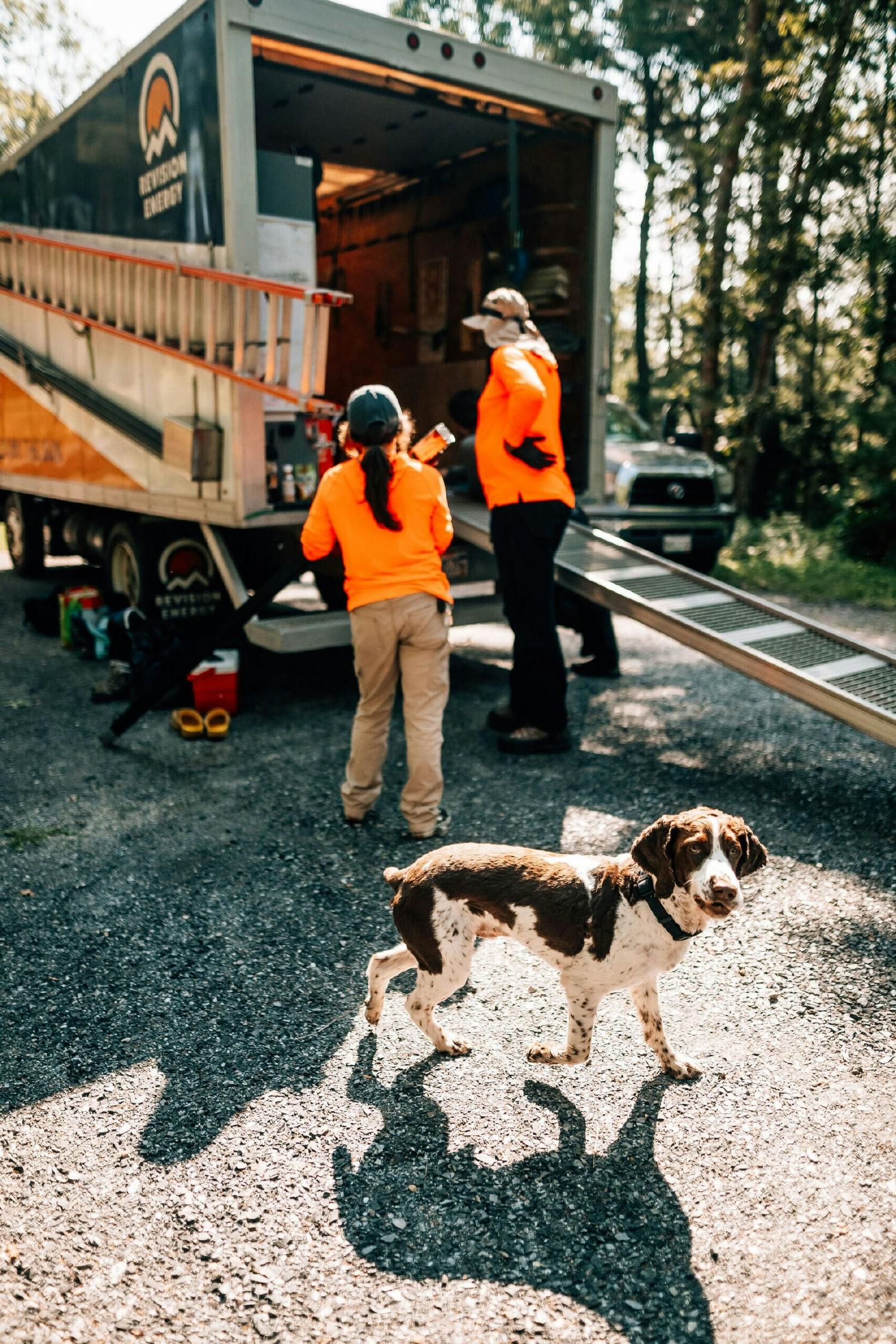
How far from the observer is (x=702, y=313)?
14.8 meters

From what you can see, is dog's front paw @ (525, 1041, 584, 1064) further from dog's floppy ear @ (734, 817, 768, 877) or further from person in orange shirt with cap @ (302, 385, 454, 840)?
person in orange shirt with cap @ (302, 385, 454, 840)

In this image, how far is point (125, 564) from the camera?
7.52 meters

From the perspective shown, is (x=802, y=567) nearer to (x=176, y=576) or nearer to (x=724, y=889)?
(x=176, y=576)

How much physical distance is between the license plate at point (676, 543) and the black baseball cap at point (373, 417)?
5.48m

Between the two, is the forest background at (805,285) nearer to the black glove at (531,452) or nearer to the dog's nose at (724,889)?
the black glove at (531,452)

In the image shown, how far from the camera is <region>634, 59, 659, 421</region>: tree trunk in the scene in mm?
22844

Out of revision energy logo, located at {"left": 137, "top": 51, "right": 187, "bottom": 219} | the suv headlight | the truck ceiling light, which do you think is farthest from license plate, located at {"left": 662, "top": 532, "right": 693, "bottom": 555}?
revision energy logo, located at {"left": 137, "top": 51, "right": 187, "bottom": 219}

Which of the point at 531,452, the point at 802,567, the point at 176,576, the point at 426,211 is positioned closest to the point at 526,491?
the point at 531,452

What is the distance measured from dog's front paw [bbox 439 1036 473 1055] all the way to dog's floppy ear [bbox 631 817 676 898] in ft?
2.75

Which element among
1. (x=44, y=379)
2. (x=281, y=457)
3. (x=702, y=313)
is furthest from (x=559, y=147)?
(x=702, y=313)

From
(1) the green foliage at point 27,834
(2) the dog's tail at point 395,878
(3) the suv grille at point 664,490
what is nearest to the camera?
(2) the dog's tail at point 395,878

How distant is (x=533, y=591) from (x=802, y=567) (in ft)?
25.4

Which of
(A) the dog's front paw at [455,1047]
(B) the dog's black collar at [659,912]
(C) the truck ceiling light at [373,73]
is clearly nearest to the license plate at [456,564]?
(C) the truck ceiling light at [373,73]

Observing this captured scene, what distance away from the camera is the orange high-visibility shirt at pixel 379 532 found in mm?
4227
